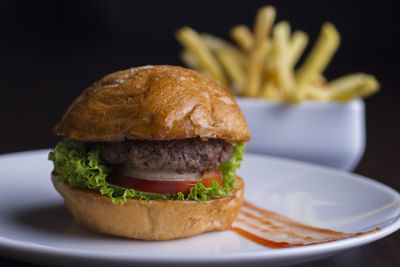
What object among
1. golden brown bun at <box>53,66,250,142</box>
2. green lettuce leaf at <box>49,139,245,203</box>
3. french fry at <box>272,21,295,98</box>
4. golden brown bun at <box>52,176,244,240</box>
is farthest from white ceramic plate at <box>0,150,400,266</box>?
french fry at <box>272,21,295,98</box>

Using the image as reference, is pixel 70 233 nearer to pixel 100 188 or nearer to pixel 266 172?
pixel 100 188

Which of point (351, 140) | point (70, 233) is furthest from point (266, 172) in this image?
point (70, 233)

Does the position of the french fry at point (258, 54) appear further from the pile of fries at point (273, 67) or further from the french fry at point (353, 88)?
the french fry at point (353, 88)

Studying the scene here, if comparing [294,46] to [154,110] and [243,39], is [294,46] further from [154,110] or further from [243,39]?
[154,110]

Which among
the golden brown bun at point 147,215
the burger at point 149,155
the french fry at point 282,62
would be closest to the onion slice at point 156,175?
the burger at point 149,155

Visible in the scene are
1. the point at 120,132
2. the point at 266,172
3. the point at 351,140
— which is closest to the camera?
the point at 120,132
